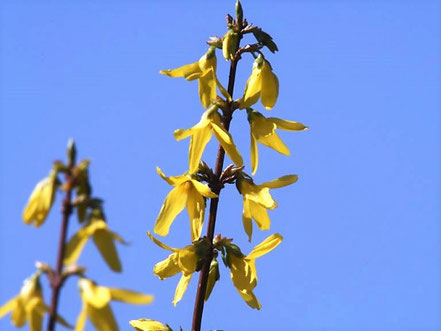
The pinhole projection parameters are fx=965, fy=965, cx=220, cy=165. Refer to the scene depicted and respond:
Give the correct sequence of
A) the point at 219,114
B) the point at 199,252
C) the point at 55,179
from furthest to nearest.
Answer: the point at 219,114
the point at 199,252
the point at 55,179

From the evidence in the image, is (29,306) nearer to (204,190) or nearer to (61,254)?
(61,254)

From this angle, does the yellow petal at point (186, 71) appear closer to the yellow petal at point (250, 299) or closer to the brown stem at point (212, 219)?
the brown stem at point (212, 219)

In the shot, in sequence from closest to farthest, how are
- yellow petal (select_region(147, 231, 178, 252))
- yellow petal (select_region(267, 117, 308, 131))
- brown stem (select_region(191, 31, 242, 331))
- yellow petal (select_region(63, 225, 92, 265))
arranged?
1. yellow petal (select_region(63, 225, 92, 265))
2. brown stem (select_region(191, 31, 242, 331))
3. yellow petal (select_region(147, 231, 178, 252))
4. yellow petal (select_region(267, 117, 308, 131))

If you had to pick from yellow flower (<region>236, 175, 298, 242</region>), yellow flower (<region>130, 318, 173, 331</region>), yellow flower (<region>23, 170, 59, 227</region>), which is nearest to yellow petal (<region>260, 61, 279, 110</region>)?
yellow flower (<region>236, 175, 298, 242</region>)

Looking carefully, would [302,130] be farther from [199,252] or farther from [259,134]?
[199,252]

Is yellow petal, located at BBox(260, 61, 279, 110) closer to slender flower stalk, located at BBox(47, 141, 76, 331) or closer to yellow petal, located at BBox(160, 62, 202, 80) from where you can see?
yellow petal, located at BBox(160, 62, 202, 80)

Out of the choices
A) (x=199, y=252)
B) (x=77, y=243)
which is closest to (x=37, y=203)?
(x=77, y=243)

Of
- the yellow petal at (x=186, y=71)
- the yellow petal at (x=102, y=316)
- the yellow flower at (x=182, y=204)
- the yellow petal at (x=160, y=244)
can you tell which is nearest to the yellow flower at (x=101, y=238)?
the yellow petal at (x=102, y=316)
